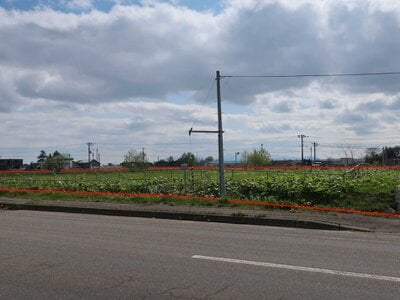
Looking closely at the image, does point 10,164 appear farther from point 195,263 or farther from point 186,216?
point 195,263

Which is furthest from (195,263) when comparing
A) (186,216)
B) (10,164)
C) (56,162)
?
→ (10,164)

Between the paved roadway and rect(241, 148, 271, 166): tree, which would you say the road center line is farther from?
rect(241, 148, 271, 166): tree

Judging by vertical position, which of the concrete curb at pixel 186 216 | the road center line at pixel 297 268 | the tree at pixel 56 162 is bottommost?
the road center line at pixel 297 268

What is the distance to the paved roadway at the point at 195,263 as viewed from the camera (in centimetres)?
628

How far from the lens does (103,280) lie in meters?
6.76

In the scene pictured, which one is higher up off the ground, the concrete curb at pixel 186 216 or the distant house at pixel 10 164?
the distant house at pixel 10 164

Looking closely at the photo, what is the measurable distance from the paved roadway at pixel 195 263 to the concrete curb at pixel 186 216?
72 centimetres

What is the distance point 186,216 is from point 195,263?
7.15 meters

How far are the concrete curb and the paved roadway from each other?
28.5 inches

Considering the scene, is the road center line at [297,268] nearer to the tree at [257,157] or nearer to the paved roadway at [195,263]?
the paved roadway at [195,263]

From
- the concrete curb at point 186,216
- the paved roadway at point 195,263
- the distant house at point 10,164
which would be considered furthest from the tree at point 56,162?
the paved roadway at point 195,263

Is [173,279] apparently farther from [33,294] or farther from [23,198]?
[23,198]

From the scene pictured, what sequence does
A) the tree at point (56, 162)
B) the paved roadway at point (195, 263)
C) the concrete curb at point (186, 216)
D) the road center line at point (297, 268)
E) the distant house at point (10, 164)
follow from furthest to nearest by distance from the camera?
the distant house at point (10, 164) → the tree at point (56, 162) → the concrete curb at point (186, 216) → the road center line at point (297, 268) → the paved roadway at point (195, 263)

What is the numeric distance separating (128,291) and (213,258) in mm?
2393
